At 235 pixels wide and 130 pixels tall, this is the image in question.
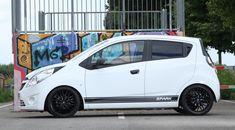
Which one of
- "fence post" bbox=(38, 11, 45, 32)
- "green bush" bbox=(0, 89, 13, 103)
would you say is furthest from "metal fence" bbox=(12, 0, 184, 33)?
"green bush" bbox=(0, 89, 13, 103)

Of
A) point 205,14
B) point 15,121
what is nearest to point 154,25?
point 15,121

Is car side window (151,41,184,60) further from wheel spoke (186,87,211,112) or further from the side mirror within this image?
the side mirror

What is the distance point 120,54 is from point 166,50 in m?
1.13

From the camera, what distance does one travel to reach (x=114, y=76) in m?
14.2

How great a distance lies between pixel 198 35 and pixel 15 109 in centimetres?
1755

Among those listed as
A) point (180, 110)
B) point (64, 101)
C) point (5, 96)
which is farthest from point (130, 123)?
point (5, 96)

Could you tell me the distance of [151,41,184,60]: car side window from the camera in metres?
14.5

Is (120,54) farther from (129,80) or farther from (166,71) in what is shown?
(166,71)

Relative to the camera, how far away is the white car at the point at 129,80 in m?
14.0

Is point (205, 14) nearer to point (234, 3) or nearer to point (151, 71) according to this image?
point (234, 3)

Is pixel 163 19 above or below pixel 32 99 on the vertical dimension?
above

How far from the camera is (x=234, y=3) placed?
2025cm

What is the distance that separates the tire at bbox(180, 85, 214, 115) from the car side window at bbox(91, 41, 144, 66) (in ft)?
4.56

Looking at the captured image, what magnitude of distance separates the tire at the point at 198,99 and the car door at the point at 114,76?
106 centimetres
